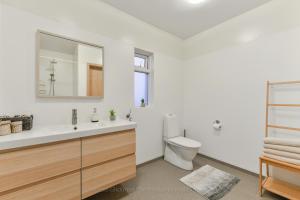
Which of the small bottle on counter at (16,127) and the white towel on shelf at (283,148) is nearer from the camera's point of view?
the small bottle on counter at (16,127)

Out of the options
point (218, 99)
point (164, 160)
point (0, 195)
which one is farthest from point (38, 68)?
point (218, 99)

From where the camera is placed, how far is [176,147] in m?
2.52

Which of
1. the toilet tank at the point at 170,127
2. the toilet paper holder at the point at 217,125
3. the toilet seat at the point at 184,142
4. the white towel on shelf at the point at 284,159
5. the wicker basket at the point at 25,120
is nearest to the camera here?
the wicker basket at the point at 25,120

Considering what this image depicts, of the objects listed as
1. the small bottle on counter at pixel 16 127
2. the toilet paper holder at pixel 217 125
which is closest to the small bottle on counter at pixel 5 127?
the small bottle on counter at pixel 16 127

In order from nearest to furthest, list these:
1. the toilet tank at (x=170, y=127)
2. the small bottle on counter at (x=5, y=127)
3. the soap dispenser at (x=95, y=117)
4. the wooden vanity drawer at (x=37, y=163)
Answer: the wooden vanity drawer at (x=37, y=163) < the small bottle on counter at (x=5, y=127) < the soap dispenser at (x=95, y=117) < the toilet tank at (x=170, y=127)

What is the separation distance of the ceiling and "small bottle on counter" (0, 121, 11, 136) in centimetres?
181

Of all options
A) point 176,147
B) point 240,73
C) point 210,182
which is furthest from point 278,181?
point 240,73

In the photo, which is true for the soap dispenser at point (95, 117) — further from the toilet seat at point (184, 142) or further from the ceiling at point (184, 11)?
the ceiling at point (184, 11)

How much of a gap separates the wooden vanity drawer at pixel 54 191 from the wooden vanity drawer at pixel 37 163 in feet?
0.19

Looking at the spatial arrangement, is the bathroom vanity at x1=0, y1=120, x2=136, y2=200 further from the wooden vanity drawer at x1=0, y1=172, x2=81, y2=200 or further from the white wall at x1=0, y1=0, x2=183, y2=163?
the white wall at x1=0, y1=0, x2=183, y2=163

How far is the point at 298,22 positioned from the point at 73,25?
107 inches

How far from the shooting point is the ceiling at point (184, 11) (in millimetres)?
2016

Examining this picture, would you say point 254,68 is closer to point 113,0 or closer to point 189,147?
point 189,147

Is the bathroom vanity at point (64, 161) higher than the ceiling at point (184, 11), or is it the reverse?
the ceiling at point (184, 11)
